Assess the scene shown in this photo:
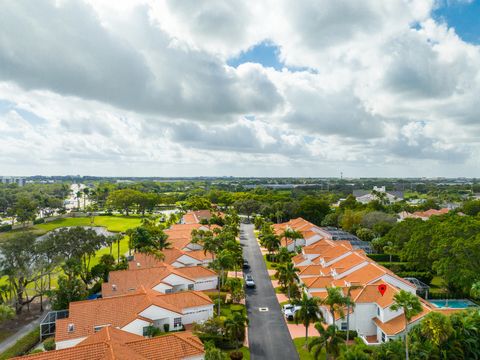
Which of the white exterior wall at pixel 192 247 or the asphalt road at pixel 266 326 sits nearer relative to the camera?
the asphalt road at pixel 266 326

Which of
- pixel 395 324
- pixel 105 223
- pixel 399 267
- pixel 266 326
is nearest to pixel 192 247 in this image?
pixel 266 326

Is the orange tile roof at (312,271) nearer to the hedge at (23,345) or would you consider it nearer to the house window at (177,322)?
the house window at (177,322)

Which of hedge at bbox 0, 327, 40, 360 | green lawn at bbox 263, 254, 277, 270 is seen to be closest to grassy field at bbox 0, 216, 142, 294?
green lawn at bbox 263, 254, 277, 270

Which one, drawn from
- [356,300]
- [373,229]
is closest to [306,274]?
[356,300]

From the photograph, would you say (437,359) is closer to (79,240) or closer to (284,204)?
(79,240)

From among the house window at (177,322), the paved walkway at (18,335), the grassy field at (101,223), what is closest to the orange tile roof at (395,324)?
the house window at (177,322)

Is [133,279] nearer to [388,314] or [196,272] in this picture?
[196,272]

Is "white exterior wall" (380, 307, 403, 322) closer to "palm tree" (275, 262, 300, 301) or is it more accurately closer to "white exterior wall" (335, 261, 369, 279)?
"white exterior wall" (335, 261, 369, 279)
